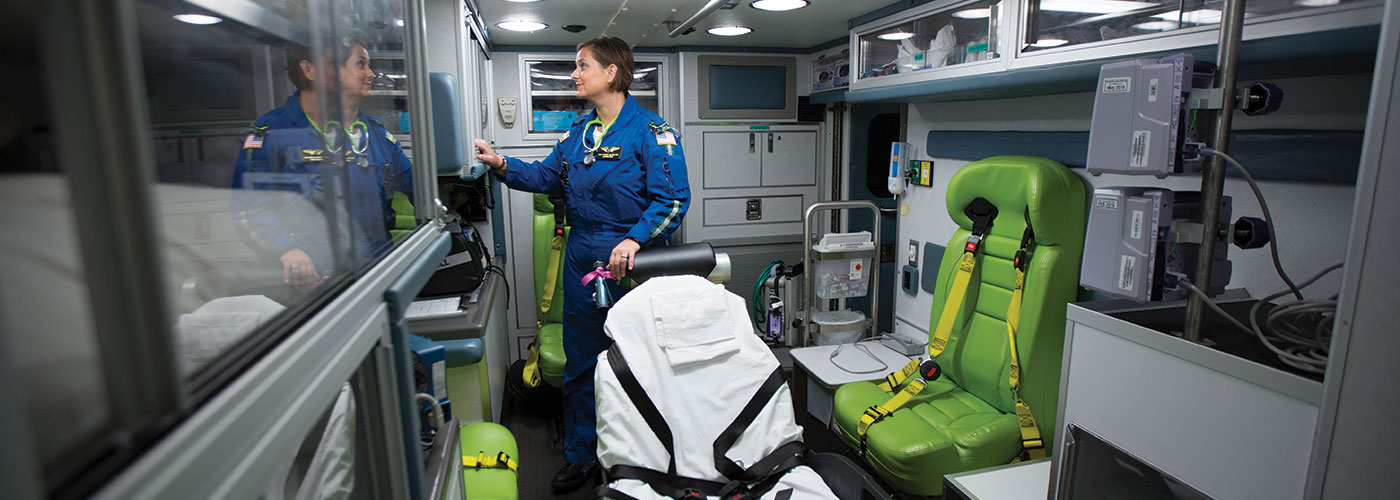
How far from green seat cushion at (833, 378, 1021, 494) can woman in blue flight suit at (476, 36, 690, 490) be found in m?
1.28

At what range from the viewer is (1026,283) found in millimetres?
2742

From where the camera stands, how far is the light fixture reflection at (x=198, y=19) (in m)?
0.72

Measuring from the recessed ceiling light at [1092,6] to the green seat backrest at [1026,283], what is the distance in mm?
595

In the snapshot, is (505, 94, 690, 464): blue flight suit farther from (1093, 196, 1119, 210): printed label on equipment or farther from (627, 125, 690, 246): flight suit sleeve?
(1093, 196, 1119, 210): printed label on equipment

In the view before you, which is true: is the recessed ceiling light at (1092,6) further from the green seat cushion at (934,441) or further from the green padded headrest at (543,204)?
the green padded headrest at (543,204)

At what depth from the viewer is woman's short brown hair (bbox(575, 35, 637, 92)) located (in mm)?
3340

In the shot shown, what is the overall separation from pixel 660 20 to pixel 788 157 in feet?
5.74

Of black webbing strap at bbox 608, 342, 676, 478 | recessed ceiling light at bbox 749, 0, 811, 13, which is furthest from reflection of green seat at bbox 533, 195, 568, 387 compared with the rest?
black webbing strap at bbox 608, 342, 676, 478

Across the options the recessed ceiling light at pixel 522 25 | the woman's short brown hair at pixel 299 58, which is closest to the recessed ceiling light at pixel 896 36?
the recessed ceiling light at pixel 522 25

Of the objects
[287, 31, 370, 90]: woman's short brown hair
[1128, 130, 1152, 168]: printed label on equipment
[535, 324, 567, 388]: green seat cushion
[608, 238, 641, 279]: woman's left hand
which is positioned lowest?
[535, 324, 567, 388]: green seat cushion

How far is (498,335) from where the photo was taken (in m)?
3.81

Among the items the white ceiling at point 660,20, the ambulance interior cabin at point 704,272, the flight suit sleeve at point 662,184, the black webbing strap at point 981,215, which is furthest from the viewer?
the white ceiling at point 660,20

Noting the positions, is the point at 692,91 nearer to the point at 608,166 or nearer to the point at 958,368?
the point at 608,166

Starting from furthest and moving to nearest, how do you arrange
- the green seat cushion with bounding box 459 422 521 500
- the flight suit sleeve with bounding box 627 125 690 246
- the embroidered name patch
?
the embroidered name patch < the flight suit sleeve with bounding box 627 125 690 246 < the green seat cushion with bounding box 459 422 521 500
